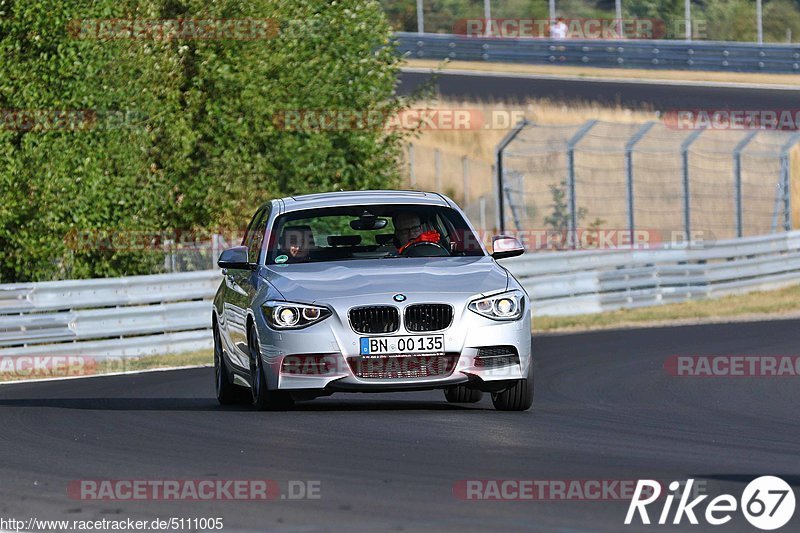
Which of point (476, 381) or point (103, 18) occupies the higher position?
point (103, 18)

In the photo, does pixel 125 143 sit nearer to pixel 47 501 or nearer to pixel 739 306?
pixel 739 306

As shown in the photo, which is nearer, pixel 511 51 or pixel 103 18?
pixel 103 18

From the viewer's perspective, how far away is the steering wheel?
1184cm

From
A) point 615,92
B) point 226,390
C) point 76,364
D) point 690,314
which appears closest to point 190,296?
point 76,364

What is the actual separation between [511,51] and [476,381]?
4061 cm

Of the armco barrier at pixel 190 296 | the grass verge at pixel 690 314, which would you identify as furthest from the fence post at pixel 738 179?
the grass verge at pixel 690 314

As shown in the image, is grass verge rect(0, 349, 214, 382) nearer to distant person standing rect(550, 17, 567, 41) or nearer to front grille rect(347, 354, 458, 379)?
front grille rect(347, 354, 458, 379)

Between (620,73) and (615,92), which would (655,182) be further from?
(620,73)

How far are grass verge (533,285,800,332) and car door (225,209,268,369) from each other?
11.6 metres

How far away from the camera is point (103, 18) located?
76.1 feet

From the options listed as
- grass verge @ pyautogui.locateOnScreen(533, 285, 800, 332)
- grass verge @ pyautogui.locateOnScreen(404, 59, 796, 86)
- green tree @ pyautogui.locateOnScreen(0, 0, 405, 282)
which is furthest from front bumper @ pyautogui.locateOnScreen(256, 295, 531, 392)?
grass verge @ pyautogui.locateOnScreen(404, 59, 796, 86)

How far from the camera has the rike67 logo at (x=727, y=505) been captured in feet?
22.3

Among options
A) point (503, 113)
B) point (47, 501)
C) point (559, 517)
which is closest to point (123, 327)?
point (47, 501)

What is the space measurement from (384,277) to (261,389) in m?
1.17
